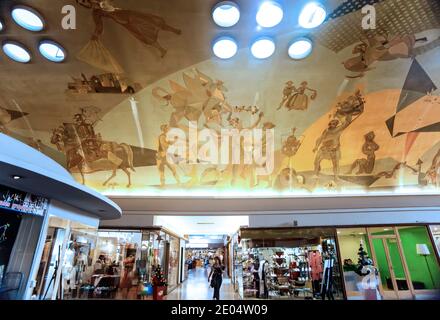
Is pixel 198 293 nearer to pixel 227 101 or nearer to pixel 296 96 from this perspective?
pixel 227 101

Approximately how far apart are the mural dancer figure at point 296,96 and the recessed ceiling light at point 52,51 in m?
5.89

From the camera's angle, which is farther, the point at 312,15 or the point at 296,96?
the point at 296,96

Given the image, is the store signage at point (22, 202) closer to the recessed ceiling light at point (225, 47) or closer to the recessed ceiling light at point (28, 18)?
the recessed ceiling light at point (28, 18)

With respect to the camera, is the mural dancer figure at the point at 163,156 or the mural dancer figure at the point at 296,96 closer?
the mural dancer figure at the point at 296,96

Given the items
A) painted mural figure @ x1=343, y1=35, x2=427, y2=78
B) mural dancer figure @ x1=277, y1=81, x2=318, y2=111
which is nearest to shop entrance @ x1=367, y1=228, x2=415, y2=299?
mural dancer figure @ x1=277, y1=81, x2=318, y2=111

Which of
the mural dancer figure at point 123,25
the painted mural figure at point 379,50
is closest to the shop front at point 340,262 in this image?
the painted mural figure at point 379,50

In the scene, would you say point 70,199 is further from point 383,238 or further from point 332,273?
point 383,238

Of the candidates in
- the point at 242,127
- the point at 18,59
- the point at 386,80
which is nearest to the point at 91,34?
the point at 18,59

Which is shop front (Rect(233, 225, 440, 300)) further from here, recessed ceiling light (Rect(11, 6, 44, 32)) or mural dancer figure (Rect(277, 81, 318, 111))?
recessed ceiling light (Rect(11, 6, 44, 32))

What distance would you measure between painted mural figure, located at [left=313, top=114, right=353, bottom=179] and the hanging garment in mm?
3064

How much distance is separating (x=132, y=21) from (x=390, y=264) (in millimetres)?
11659

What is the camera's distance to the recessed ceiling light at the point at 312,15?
A: 5.40 meters

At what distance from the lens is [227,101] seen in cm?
791

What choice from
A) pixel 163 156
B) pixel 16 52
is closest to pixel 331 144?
pixel 163 156
